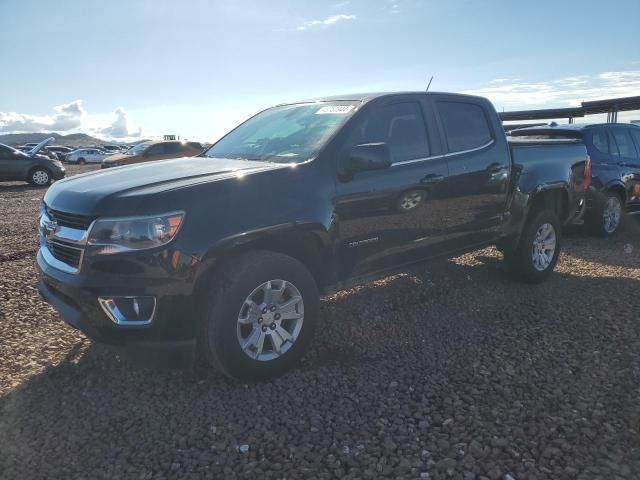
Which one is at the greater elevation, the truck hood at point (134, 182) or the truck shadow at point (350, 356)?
the truck hood at point (134, 182)

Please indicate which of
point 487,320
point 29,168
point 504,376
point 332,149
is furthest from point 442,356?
point 29,168

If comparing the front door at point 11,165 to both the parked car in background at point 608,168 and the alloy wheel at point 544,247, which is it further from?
the alloy wheel at point 544,247

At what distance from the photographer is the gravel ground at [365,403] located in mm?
2426

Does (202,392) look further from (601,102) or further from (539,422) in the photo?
(601,102)

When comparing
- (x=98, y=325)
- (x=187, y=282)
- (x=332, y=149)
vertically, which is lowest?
(x=98, y=325)

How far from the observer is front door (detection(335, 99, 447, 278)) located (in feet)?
11.5

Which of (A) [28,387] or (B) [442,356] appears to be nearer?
(A) [28,387]

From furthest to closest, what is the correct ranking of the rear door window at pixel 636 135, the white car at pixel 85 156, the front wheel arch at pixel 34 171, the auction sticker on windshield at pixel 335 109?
the white car at pixel 85 156
the front wheel arch at pixel 34 171
the rear door window at pixel 636 135
the auction sticker on windshield at pixel 335 109

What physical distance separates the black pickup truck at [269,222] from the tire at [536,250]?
55 cm

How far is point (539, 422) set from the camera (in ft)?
8.97

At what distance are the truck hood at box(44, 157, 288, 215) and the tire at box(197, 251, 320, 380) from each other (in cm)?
60

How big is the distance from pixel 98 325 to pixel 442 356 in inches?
92.4

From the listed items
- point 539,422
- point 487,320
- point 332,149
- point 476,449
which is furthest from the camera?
point 487,320

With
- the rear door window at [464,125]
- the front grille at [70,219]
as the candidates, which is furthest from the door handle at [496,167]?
the front grille at [70,219]
